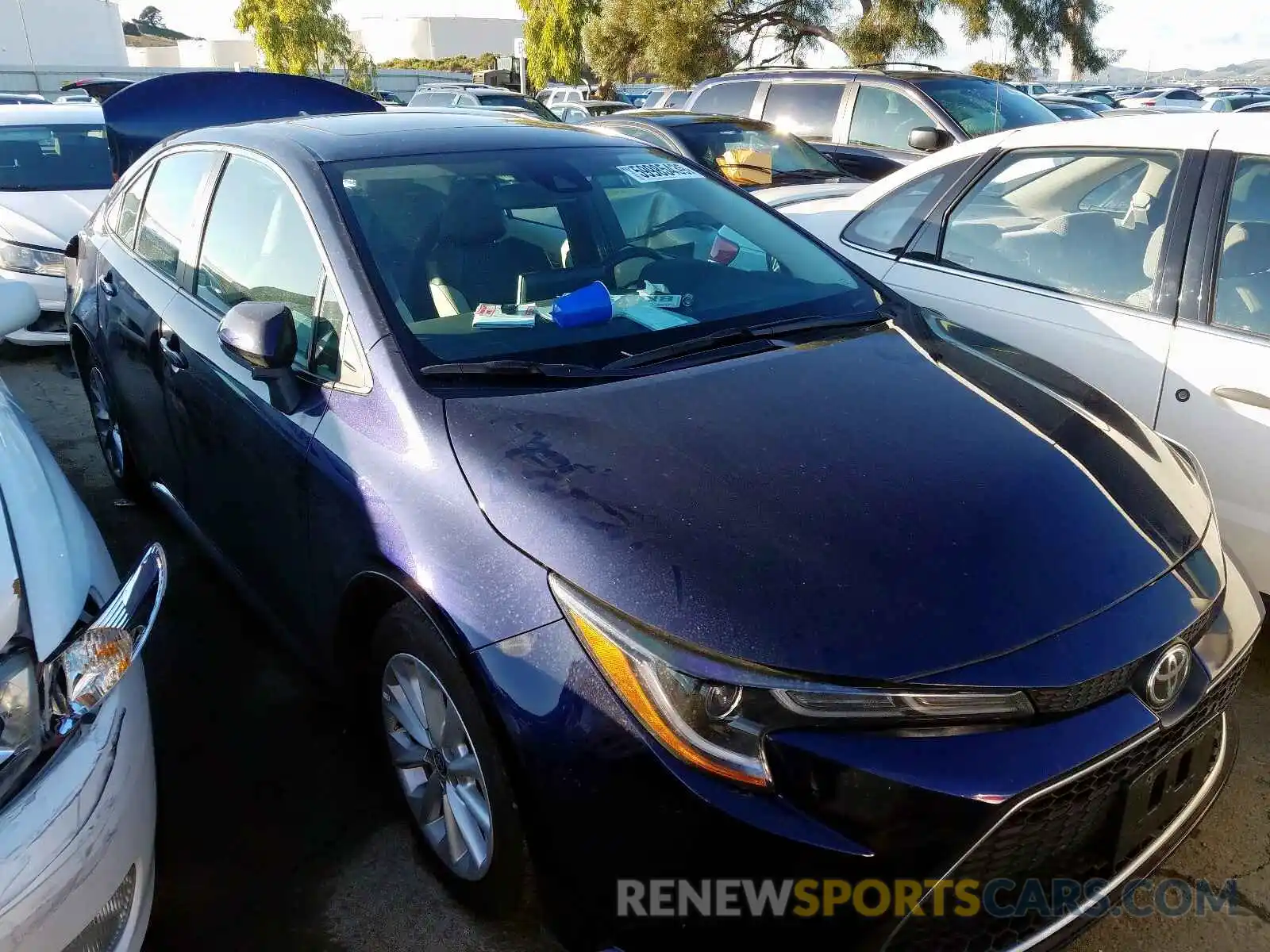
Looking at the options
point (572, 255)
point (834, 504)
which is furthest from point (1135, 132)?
point (834, 504)

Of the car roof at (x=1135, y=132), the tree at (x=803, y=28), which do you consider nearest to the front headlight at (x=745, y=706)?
the car roof at (x=1135, y=132)

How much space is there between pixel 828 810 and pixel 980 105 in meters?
7.99

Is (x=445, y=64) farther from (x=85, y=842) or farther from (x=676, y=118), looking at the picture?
(x=85, y=842)

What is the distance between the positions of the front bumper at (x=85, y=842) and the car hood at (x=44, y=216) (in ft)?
16.8

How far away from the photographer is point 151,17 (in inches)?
4200

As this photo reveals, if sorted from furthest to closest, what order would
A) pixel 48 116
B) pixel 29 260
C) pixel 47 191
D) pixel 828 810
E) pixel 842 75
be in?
pixel 842 75 < pixel 48 116 < pixel 47 191 < pixel 29 260 < pixel 828 810

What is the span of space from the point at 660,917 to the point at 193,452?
6.91 feet

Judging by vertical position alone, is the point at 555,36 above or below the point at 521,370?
above

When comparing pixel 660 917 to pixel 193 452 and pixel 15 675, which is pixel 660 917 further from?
pixel 193 452

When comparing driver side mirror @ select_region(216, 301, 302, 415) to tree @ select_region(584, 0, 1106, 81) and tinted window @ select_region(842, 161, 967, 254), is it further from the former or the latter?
tree @ select_region(584, 0, 1106, 81)

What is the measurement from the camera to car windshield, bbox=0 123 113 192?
662 centimetres

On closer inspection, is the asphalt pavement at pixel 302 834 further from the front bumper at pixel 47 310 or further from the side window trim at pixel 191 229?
the front bumper at pixel 47 310

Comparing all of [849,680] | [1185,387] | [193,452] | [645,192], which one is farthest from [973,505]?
[193,452]

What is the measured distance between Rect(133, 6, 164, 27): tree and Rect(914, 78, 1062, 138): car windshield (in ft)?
388
